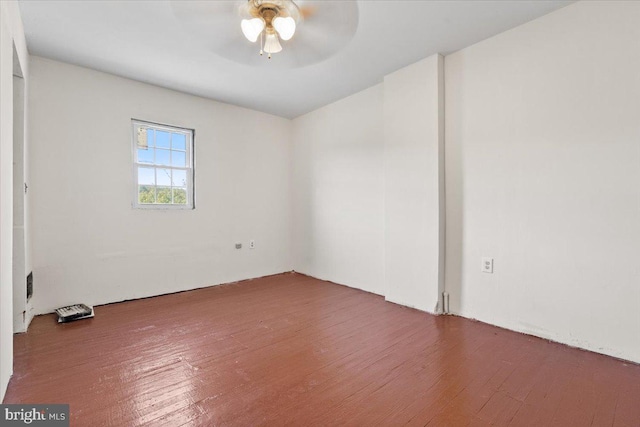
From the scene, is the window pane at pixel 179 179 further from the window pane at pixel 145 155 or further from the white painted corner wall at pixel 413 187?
the window pane at pixel 145 155

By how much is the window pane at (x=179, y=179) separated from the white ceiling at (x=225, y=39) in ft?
3.46

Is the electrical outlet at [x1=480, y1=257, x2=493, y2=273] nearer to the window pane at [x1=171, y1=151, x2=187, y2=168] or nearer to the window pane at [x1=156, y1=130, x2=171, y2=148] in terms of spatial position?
the window pane at [x1=171, y1=151, x2=187, y2=168]

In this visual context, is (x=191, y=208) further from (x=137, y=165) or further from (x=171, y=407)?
(x=171, y=407)

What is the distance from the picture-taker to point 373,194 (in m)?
3.83

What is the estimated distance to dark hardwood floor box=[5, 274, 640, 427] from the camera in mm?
1563

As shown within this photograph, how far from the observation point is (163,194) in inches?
149

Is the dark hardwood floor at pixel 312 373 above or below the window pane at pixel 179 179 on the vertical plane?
below

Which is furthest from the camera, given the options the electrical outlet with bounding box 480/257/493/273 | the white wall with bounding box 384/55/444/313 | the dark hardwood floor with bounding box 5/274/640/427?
the white wall with bounding box 384/55/444/313

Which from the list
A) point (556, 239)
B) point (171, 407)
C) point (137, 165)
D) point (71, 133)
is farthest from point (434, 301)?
point (71, 133)

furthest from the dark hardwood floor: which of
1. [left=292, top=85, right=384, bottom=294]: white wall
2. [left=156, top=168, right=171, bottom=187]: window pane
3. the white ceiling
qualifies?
the white ceiling

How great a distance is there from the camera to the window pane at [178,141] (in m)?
3.89

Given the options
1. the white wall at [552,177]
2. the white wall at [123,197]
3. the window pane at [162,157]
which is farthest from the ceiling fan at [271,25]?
the window pane at [162,157]

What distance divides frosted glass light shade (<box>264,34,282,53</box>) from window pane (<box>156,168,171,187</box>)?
225 centimetres

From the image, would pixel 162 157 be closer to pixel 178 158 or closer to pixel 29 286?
pixel 178 158
